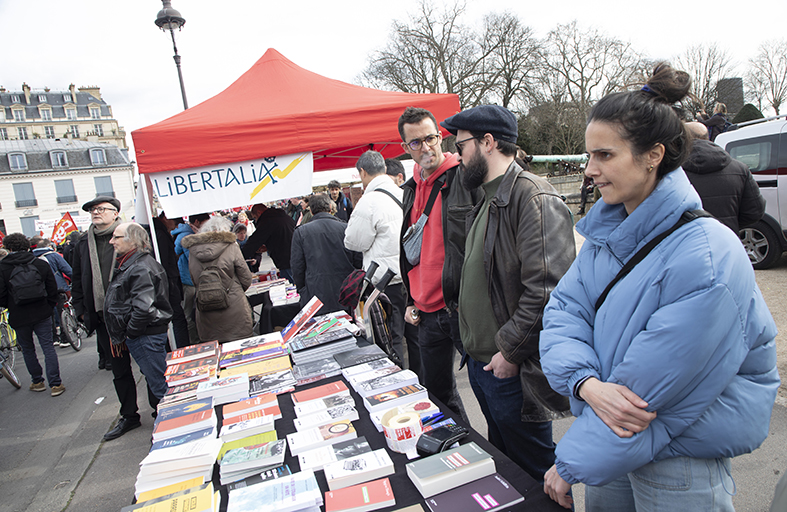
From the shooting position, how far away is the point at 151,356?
134 inches

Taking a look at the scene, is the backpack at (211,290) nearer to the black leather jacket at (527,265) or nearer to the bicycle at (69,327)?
the black leather jacket at (527,265)

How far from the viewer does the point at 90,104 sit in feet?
223

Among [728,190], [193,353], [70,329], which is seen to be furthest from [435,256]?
[70,329]

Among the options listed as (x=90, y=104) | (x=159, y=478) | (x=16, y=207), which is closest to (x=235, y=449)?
(x=159, y=478)

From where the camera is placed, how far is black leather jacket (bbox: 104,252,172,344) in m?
3.21

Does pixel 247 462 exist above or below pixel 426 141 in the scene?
below

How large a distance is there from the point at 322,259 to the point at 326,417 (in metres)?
2.32

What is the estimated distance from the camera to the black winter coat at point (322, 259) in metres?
3.94

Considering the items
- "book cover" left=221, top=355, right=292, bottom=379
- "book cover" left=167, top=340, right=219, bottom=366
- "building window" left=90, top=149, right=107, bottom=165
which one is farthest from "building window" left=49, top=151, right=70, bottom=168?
"book cover" left=221, top=355, right=292, bottom=379

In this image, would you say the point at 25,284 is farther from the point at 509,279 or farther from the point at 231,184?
the point at 509,279

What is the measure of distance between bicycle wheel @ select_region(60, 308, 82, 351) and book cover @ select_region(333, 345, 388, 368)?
618cm

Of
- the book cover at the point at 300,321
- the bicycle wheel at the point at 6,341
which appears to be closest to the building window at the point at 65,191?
the bicycle wheel at the point at 6,341

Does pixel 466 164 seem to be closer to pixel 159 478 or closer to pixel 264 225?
pixel 159 478

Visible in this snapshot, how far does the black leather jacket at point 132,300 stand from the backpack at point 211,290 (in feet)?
1.84
